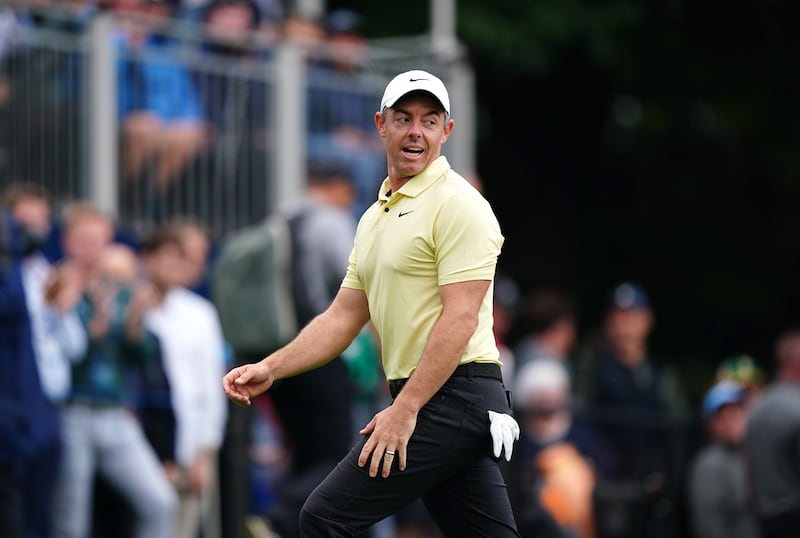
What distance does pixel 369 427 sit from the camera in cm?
634

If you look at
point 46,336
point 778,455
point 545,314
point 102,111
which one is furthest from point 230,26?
point 778,455

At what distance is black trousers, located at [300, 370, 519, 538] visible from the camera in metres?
6.37

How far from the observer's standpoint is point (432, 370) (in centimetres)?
625

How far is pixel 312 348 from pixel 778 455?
5889 mm

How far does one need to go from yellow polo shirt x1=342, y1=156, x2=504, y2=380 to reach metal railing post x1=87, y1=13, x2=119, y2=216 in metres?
5.56

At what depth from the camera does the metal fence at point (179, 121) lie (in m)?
11.6

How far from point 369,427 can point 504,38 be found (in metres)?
12.4

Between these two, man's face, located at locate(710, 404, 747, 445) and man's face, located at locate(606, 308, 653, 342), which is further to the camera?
man's face, located at locate(606, 308, 653, 342)

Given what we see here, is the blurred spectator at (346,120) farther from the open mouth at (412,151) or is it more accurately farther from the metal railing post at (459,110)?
the open mouth at (412,151)

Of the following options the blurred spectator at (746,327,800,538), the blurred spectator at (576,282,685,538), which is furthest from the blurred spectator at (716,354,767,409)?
the blurred spectator at (746,327,800,538)

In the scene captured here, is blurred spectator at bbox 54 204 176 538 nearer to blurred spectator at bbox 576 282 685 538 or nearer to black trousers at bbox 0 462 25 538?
black trousers at bbox 0 462 25 538

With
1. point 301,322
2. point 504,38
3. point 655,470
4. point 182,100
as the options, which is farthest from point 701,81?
point 301,322

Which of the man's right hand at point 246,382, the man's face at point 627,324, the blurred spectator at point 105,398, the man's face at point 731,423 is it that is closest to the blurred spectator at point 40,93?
the blurred spectator at point 105,398

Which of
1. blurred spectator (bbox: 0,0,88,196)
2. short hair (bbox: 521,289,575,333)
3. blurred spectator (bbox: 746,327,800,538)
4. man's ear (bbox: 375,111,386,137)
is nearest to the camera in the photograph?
man's ear (bbox: 375,111,386,137)
